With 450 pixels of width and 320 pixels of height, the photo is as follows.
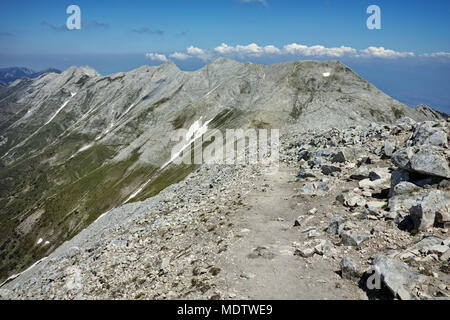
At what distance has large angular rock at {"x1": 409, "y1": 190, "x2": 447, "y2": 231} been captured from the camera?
15594 millimetres

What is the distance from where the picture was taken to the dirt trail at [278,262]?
13320 millimetres

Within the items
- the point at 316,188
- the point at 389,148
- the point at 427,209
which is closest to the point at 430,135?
the point at 389,148

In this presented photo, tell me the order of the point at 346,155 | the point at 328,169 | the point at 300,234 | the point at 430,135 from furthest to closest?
the point at 346,155
the point at 328,169
the point at 430,135
the point at 300,234

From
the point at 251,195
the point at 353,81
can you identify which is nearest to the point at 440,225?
the point at 251,195

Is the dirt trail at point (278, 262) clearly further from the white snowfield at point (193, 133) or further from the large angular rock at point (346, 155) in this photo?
the white snowfield at point (193, 133)

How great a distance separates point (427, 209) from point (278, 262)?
31.3 ft

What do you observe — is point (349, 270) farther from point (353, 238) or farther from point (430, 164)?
point (430, 164)

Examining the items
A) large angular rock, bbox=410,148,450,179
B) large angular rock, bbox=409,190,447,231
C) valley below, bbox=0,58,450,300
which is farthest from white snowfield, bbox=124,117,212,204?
large angular rock, bbox=409,190,447,231

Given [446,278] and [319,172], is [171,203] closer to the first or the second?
[319,172]

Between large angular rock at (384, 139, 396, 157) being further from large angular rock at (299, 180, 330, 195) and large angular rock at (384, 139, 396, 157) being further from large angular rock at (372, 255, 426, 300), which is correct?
large angular rock at (372, 255, 426, 300)

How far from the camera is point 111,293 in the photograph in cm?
1781

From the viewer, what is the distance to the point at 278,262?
1595cm

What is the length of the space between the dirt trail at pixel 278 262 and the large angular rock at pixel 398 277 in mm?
1449

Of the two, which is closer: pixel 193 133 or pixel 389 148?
pixel 389 148
